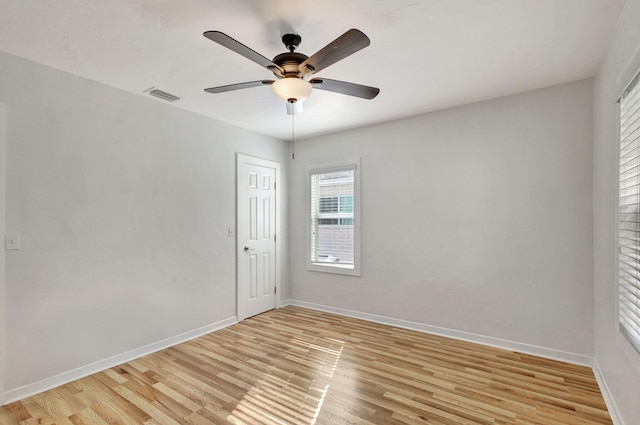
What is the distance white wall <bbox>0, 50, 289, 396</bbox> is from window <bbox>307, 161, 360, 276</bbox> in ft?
4.57

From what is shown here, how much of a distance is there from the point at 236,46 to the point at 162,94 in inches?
73.3

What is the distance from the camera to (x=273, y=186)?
4.75 m

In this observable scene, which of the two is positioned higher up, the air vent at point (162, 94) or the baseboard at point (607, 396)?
the air vent at point (162, 94)

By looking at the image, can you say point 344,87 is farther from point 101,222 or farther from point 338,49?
point 101,222

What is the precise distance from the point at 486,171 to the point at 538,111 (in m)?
0.73

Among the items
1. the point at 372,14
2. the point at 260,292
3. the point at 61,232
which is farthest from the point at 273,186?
the point at 372,14

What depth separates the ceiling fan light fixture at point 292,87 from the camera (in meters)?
2.00

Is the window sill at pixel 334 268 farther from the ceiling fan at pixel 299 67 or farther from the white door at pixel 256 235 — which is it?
the ceiling fan at pixel 299 67

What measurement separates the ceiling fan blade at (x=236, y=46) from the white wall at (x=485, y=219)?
237 centimetres

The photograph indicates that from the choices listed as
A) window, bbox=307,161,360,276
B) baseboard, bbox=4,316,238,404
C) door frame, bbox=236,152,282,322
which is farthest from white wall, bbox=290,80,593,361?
baseboard, bbox=4,316,238,404

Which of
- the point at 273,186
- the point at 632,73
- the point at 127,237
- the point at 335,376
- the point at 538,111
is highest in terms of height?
the point at 538,111

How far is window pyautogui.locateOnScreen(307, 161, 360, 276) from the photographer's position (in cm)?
433

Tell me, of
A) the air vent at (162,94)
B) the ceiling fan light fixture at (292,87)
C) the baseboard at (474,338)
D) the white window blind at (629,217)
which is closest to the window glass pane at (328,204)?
the baseboard at (474,338)

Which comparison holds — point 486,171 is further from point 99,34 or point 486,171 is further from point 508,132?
point 99,34
